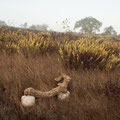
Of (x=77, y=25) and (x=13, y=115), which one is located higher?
(x=77, y=25)

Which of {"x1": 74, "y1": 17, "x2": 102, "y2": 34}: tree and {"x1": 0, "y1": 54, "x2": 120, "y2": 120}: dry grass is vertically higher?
{"x1": 74, "y1": 17, "x2": 102, "y2": 34}: tree

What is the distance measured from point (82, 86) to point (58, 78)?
1.41ft

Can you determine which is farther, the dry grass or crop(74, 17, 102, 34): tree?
crop(74, 17, 102, 34): tree

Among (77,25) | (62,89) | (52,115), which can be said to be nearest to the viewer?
(52,115)

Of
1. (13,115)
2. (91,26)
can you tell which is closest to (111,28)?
(91,26)

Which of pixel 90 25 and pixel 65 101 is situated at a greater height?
pixel 90 25

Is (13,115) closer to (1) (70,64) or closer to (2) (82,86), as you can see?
(2) (82,86)

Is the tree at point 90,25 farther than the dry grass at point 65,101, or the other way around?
the tree at point 90,25

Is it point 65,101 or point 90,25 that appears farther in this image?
point 90,25

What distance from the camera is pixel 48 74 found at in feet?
7.94

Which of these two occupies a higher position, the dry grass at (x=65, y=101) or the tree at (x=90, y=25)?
the tree at (x=90, y=25)

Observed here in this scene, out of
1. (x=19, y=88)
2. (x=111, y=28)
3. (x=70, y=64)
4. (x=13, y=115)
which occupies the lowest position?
(x=13, y=115)

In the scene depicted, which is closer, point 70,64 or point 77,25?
point 70,64

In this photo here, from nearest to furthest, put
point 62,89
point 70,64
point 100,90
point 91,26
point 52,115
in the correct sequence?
point 52,115 → point 62,89 → point 100,90 → point 70,64 → point 91,26
